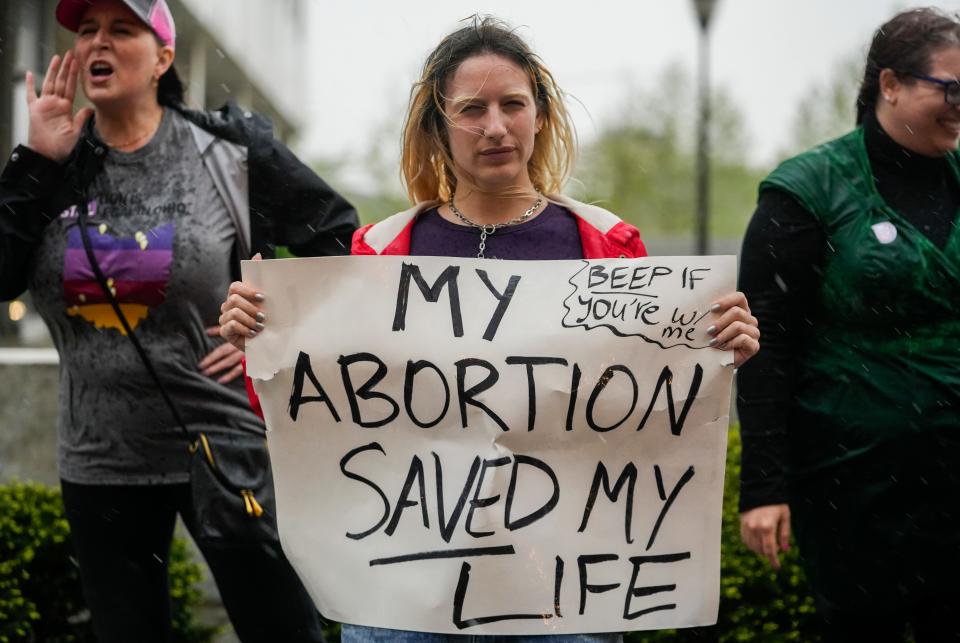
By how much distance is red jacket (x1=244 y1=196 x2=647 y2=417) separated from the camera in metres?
2.53

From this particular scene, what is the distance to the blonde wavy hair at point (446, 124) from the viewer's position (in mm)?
2576

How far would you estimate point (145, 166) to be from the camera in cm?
311

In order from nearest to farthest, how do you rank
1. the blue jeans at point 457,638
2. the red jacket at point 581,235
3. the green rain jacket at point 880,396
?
1. the blue jeans at point 457,638
2. the red jacket at point 581,235
3. the green rain jacket at point 880,396

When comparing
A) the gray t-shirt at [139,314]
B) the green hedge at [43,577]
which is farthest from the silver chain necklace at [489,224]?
the green hedge at [43,577]

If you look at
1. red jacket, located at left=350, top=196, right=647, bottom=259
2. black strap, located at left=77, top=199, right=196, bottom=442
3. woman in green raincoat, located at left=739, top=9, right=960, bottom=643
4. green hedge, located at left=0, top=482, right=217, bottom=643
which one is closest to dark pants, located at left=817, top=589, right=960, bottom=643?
woman in green raincoat, located at left=739, top=9, right=960, bottom=643

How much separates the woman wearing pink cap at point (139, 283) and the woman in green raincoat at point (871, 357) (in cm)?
121

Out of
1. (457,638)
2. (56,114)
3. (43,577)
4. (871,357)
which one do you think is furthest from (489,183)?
(43,577)

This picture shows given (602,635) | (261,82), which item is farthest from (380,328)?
(261,82)

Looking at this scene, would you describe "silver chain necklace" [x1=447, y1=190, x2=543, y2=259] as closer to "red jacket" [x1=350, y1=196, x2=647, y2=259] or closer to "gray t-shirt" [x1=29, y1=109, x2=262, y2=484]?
"red jacket" [x1=350, y1=196, x2=647, y2=259]

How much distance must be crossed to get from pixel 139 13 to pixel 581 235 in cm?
141

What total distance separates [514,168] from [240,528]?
A: 1.23m

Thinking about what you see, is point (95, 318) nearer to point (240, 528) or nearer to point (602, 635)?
point (240, 528)

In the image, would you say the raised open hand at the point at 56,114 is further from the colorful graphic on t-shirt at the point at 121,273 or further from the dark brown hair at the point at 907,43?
the dark brown hair at the point at 907,43

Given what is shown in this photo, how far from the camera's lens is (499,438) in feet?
7.81
